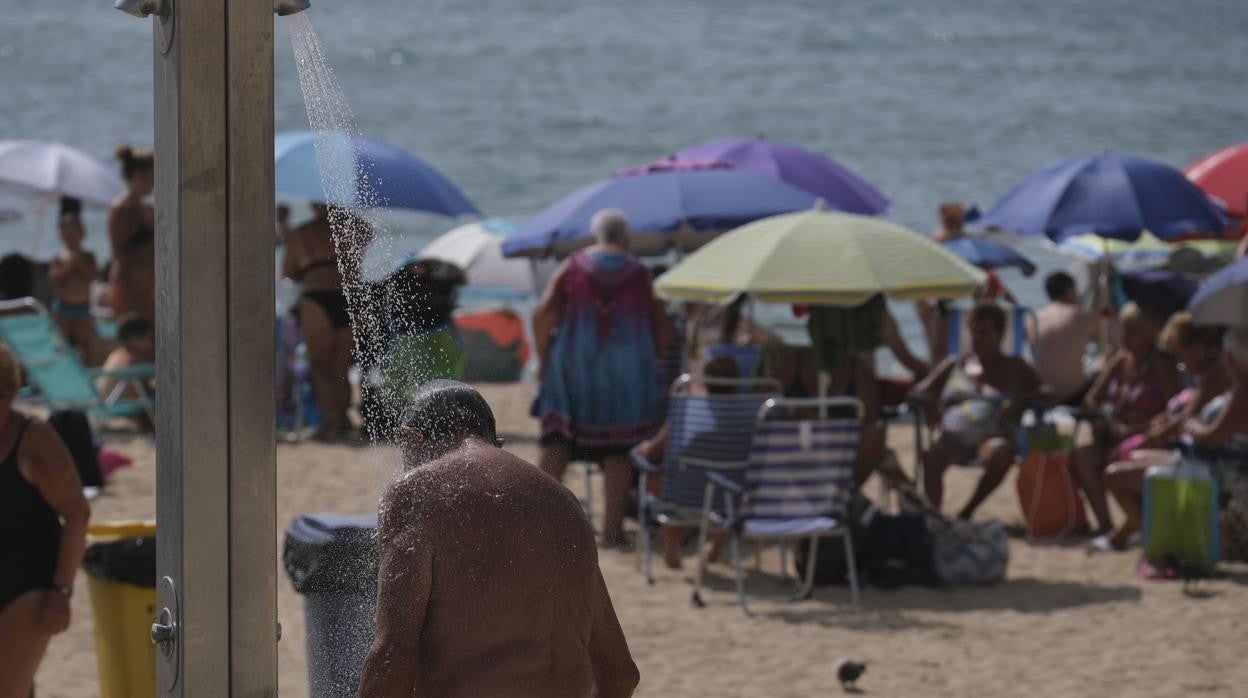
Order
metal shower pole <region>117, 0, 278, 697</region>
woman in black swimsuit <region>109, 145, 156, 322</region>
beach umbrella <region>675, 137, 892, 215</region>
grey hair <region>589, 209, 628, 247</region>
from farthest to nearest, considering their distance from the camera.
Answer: woman in black swimsuit <region>109, 145, 156, 322</region>
beach umbrella <region>675, 137, 892, 215</region>
grey hair <region>589, 209, 628, 247</region>
metal shower pole <region>117, 0, 278, 697</region>

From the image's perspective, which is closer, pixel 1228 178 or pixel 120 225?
pixel 120 225

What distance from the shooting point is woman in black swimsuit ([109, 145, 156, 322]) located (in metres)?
11.4

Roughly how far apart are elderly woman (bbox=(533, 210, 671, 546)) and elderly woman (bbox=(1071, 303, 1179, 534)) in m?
2.14

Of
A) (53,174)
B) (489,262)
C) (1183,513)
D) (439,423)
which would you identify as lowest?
(1183,513)

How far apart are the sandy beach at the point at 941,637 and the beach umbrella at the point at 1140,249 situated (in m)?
4.99

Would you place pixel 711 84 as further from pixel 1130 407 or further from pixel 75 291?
pixel 1130 407

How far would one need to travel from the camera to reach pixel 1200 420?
827 cm

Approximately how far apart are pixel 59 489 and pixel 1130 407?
5996 mm

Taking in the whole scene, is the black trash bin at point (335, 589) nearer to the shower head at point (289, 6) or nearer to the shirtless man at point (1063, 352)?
the shower head at point (289, 6)

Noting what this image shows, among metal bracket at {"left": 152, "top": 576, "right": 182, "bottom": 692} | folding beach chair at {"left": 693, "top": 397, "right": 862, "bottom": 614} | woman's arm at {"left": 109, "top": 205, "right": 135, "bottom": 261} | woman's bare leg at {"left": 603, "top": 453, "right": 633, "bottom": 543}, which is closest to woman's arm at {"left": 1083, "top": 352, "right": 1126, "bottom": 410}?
folding beach chair at {"left": 693, "top": 397, "right": 862, "bottom": 614}

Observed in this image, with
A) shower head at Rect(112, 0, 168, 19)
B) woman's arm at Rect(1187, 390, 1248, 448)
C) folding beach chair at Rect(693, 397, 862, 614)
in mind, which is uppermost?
shower head at Rect(112, 0, 168, 19)

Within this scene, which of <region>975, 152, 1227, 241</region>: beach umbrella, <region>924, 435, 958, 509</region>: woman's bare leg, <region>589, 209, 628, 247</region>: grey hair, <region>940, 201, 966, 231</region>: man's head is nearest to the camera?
<region>589, 209, 628, 247</region>: grey hair

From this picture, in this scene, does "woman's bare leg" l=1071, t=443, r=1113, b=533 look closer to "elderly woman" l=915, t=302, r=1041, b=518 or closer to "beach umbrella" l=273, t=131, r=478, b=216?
"elderly woman" l=915, t=302, r=1041, b=518

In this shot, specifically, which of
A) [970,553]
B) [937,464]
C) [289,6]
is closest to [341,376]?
[937,464]
